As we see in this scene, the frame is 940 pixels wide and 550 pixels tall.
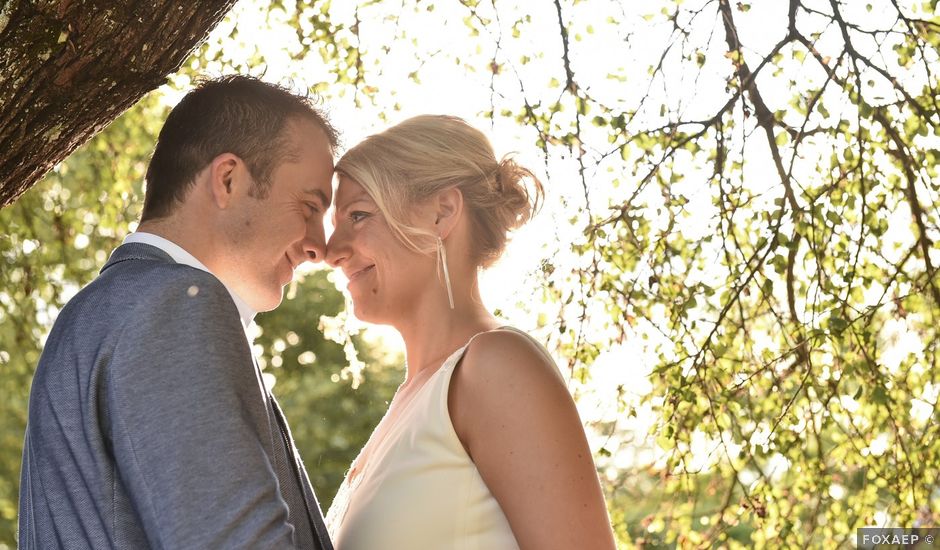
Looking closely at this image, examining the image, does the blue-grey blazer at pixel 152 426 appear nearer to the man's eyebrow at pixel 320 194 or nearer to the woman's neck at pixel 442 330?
the man's eyebrow at pixel 320 194

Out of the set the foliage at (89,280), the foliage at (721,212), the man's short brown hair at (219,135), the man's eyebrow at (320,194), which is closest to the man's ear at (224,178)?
the man's short brown hair at (219,135)

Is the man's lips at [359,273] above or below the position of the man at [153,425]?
above

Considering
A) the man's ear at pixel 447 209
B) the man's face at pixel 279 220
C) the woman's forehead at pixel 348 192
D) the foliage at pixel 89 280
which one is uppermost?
the foliage at pixel 89 280

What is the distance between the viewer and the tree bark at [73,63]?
227 cm

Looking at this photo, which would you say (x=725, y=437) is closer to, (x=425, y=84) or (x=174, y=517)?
(x=425, y=84)

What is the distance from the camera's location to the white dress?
2.44 metres

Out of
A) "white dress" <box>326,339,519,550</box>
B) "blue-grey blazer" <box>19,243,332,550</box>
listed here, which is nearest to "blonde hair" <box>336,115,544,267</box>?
"white dress" <box>326,339,519,550</box>

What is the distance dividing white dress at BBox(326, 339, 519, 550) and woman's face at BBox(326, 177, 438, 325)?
0.36m

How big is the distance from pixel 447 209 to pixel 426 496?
2.83 feet

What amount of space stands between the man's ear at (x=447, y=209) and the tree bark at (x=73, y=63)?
2.62 feet

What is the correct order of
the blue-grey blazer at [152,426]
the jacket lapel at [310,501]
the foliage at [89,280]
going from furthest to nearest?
the foliage at [89,280] → the jacket lapel at [310,501] → the blue-grey blazer at [152,426]

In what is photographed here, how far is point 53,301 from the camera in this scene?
604 centimetres

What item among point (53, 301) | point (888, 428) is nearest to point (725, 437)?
point (888, 428)

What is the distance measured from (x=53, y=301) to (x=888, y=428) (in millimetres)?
4338
